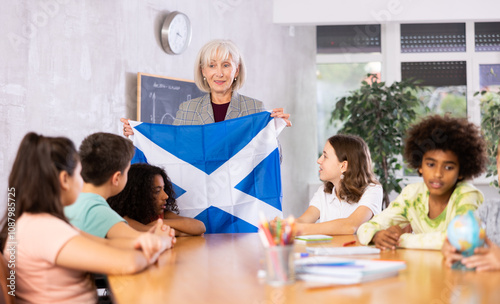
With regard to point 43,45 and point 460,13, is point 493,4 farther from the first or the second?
point 43,45

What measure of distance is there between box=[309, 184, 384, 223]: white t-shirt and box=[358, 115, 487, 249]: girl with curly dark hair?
1.89ft

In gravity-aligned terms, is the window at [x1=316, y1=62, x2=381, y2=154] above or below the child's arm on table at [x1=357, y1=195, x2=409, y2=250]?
above

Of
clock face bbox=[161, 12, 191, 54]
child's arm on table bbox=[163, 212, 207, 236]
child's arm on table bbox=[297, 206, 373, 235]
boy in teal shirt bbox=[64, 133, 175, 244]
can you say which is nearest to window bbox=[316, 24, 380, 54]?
clock face bbox=[161, 12, 191, 54]

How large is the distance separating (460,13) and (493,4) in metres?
0.33

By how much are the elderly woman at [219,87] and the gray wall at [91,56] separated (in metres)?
0.84

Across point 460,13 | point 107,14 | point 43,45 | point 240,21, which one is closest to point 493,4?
point 460,13

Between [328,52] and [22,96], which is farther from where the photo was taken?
[328,52]

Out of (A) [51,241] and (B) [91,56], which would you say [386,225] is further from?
(B) [91,56]

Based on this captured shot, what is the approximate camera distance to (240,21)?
212 inches

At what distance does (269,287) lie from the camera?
122 cm

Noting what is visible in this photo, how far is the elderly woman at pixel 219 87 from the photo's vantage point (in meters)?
2.92

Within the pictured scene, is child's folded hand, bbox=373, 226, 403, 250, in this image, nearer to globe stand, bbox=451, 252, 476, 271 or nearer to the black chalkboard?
globe stand, bbox=451, 252, 476, 271

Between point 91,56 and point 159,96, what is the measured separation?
0.76 metres

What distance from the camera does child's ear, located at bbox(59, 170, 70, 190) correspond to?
4.91 ft
